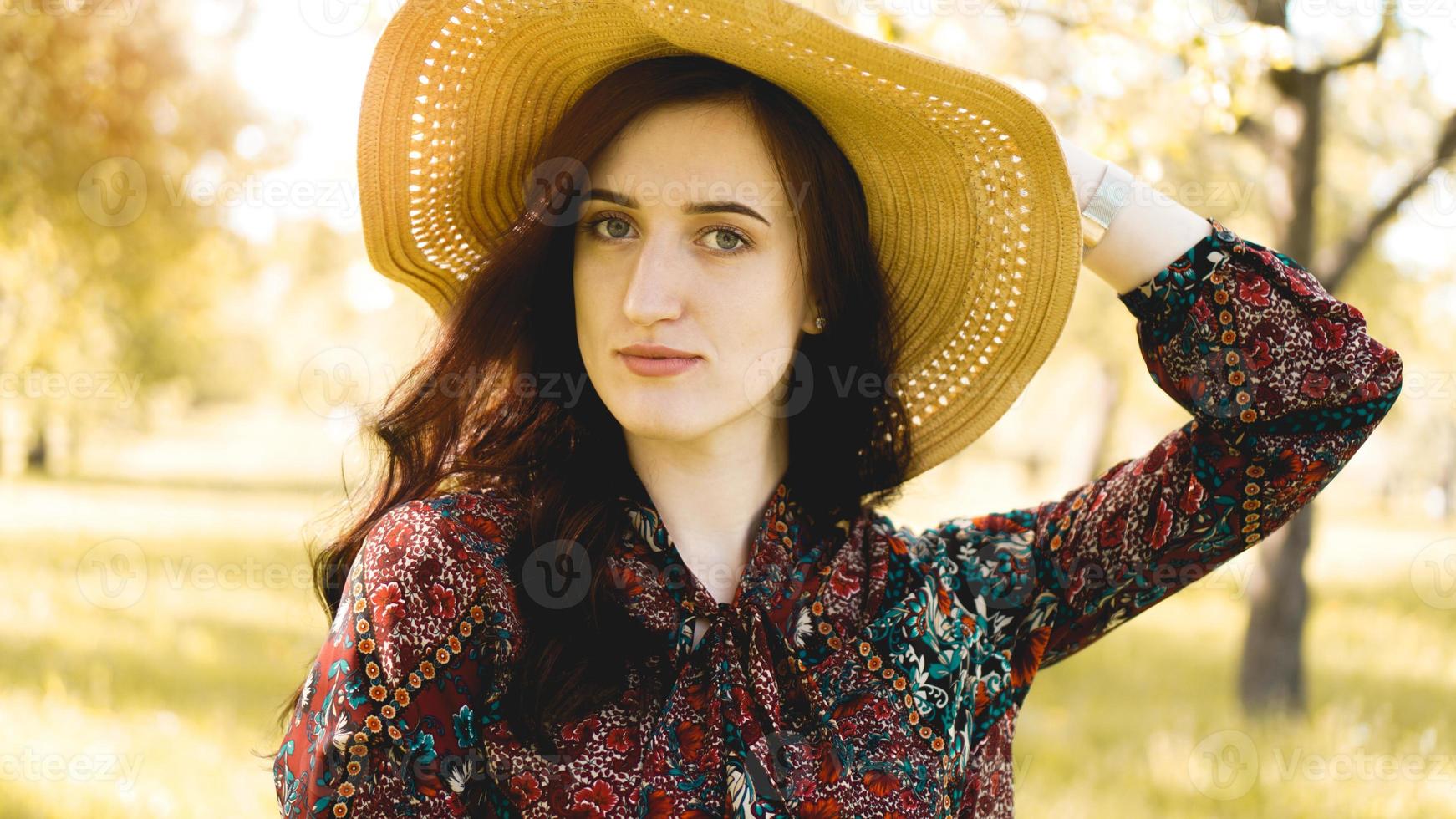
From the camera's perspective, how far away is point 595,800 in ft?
5.96

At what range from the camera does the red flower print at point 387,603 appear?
5.73ft

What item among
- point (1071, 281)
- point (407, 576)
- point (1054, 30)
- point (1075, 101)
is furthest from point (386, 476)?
point (1054, 30)

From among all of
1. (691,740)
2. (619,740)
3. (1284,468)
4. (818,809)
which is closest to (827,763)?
(818,809)

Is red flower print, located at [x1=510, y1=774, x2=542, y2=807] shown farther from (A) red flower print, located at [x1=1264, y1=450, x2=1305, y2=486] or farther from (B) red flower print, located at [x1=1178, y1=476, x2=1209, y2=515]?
(A) red flower print, located at [x1=1264, y1=450, x2=1305, y2=486]

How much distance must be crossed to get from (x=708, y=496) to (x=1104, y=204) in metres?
0.85

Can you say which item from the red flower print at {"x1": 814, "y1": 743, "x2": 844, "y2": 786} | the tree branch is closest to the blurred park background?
the tree branch

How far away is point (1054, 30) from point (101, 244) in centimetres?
590

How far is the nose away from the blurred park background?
2.11 ft

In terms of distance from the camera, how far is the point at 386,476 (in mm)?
2191

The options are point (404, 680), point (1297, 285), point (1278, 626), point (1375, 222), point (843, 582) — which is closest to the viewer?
point (404, 680)

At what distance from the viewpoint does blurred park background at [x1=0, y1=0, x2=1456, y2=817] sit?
14.4 feet

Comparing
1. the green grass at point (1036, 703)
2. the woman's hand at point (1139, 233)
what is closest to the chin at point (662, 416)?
the woman's hand at point (1139, 233)

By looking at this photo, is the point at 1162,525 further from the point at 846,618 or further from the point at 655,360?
the point at 655,360

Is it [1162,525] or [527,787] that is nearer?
[527,787]
